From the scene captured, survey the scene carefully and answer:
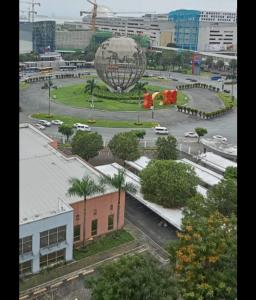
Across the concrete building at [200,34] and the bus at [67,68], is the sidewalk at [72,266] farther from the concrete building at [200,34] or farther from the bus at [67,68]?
the concrete building at [200,34]

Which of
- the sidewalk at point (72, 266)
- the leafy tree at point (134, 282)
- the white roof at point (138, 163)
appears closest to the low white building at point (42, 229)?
the sidewalk at point (72, 266)

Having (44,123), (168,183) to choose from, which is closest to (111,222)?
(168,183)

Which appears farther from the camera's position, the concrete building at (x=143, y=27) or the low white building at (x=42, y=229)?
the concrete building at (x=143, y=27)

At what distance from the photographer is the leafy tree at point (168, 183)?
39.4 feet

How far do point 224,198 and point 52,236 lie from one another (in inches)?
179

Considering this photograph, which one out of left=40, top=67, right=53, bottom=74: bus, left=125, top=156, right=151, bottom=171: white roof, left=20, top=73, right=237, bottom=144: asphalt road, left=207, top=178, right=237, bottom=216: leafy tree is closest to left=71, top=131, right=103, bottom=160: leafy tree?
left=125, top=156, right=151, bottom=171: white roof

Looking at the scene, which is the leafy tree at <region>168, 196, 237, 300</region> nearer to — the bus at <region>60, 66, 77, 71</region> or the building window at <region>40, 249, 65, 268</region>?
the building window at <region>40, 249, 65, 268</region>

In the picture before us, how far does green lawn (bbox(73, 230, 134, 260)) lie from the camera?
10.6 m

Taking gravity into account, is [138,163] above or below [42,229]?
above

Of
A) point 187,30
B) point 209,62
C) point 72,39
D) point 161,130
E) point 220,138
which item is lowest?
point 220,138

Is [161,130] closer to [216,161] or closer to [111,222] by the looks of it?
[216,161]

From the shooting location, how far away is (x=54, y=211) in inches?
393

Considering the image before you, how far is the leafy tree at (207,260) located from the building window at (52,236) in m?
3.33

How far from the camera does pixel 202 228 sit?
24.6ft
